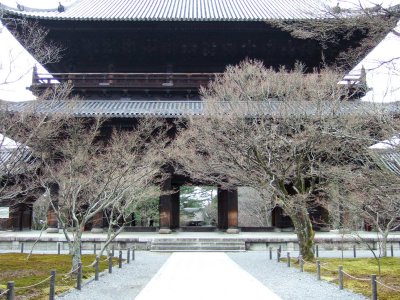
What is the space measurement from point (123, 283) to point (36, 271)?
106 inches

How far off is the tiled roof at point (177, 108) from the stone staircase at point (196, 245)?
588cm

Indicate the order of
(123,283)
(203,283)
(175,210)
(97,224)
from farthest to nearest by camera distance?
(175,210), (97,224), (123,283), (203,283)

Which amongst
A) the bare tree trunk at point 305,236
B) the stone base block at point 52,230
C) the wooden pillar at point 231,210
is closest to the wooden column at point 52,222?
the stone base block at point 52,230

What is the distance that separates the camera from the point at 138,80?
21703 mm

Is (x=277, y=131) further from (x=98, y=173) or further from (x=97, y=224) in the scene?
(x=97, y=224)

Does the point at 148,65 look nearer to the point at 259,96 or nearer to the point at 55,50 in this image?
the point at 55,50

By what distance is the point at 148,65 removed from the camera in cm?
2303

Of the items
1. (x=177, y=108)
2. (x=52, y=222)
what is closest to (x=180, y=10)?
(x=177, y=108)

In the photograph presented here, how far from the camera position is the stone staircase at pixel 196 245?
18.8 m

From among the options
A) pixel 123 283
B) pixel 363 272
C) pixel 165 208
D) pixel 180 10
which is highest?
pixel 180 10

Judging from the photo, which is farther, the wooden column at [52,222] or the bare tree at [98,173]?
the wooden column at [52,222]

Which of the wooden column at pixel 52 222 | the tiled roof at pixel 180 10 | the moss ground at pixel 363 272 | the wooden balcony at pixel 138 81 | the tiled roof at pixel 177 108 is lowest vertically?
the moss ground at pixel 363 272

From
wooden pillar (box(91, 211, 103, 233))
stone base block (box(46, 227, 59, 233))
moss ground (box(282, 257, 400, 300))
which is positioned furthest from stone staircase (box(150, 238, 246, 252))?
stone base block (box(46, 227, 59, 233))

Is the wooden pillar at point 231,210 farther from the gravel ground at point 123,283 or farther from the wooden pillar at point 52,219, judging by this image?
the wooden pillar at point 52,219
